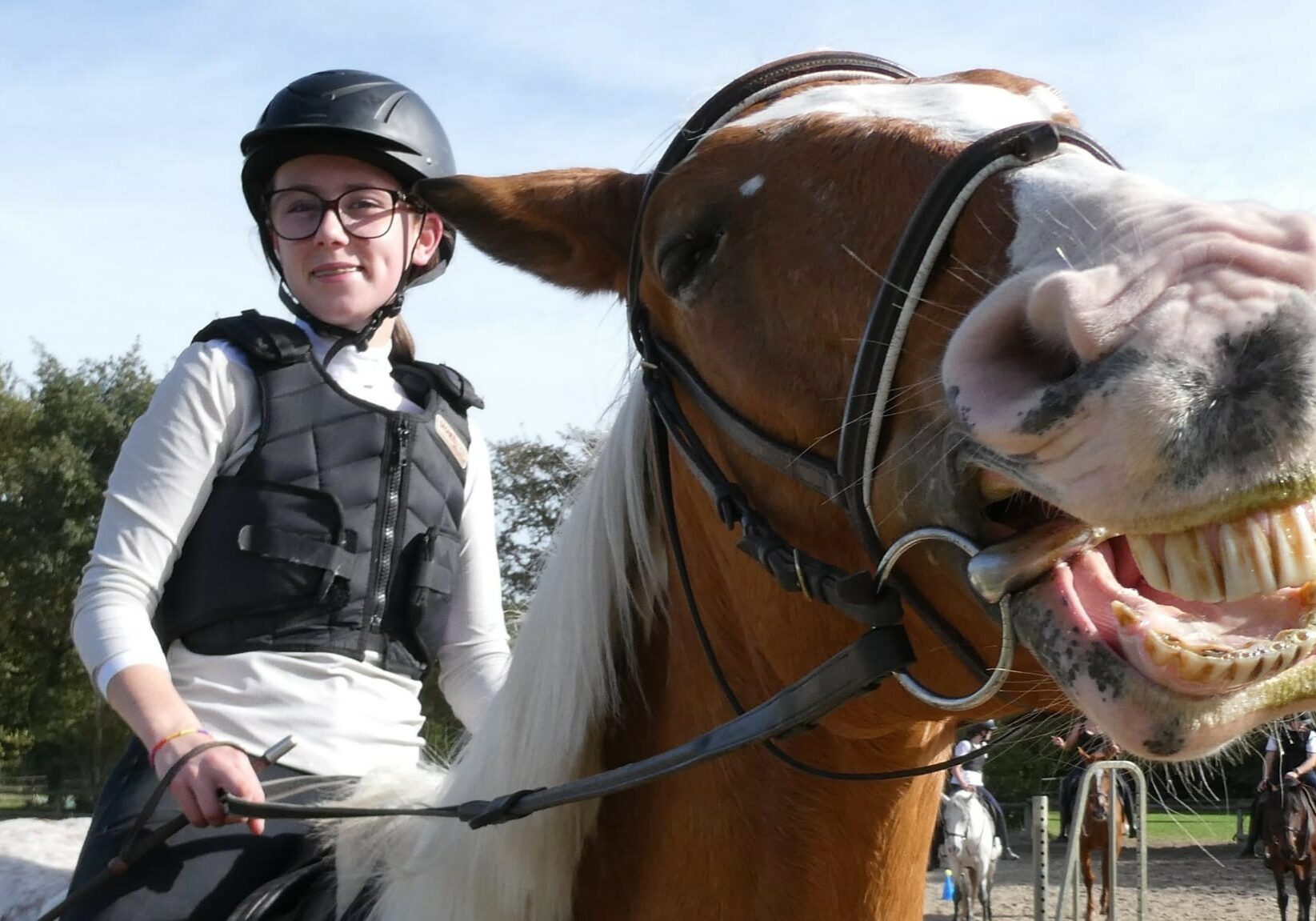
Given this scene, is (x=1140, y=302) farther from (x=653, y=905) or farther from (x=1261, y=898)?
(x=1261, y=898)

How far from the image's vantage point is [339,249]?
3.30 m

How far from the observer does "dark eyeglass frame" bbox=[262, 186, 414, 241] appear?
3318 millimetres

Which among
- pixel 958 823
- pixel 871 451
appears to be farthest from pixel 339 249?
pixel 958 823

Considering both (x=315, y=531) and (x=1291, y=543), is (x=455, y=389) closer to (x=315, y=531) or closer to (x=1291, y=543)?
(x=315, y=531)

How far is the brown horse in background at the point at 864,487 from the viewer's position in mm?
1447

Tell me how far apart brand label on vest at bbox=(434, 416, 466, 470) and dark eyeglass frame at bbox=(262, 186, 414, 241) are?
1.76 feet

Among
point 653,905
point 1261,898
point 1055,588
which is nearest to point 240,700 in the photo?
point 653,905

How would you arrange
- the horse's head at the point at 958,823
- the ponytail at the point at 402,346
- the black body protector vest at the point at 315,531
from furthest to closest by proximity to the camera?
1. the horse's head at the point at 958,823
2. the ponytail at the point at 402,346
3. the black body protector vest at the point at 315,531

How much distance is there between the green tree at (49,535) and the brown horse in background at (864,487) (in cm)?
2845

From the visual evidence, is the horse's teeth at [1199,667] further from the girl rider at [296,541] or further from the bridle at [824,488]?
the girl rider at [296,541]

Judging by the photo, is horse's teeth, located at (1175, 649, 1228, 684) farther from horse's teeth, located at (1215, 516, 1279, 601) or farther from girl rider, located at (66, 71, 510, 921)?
girl rider, located at (66, 71, 510, 921)

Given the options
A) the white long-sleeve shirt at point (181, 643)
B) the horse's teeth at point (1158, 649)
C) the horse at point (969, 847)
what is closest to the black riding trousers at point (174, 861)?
the white long-sleeve shirt at point (181, 643)

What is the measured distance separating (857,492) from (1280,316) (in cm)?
66

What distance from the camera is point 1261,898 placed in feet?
64.1
